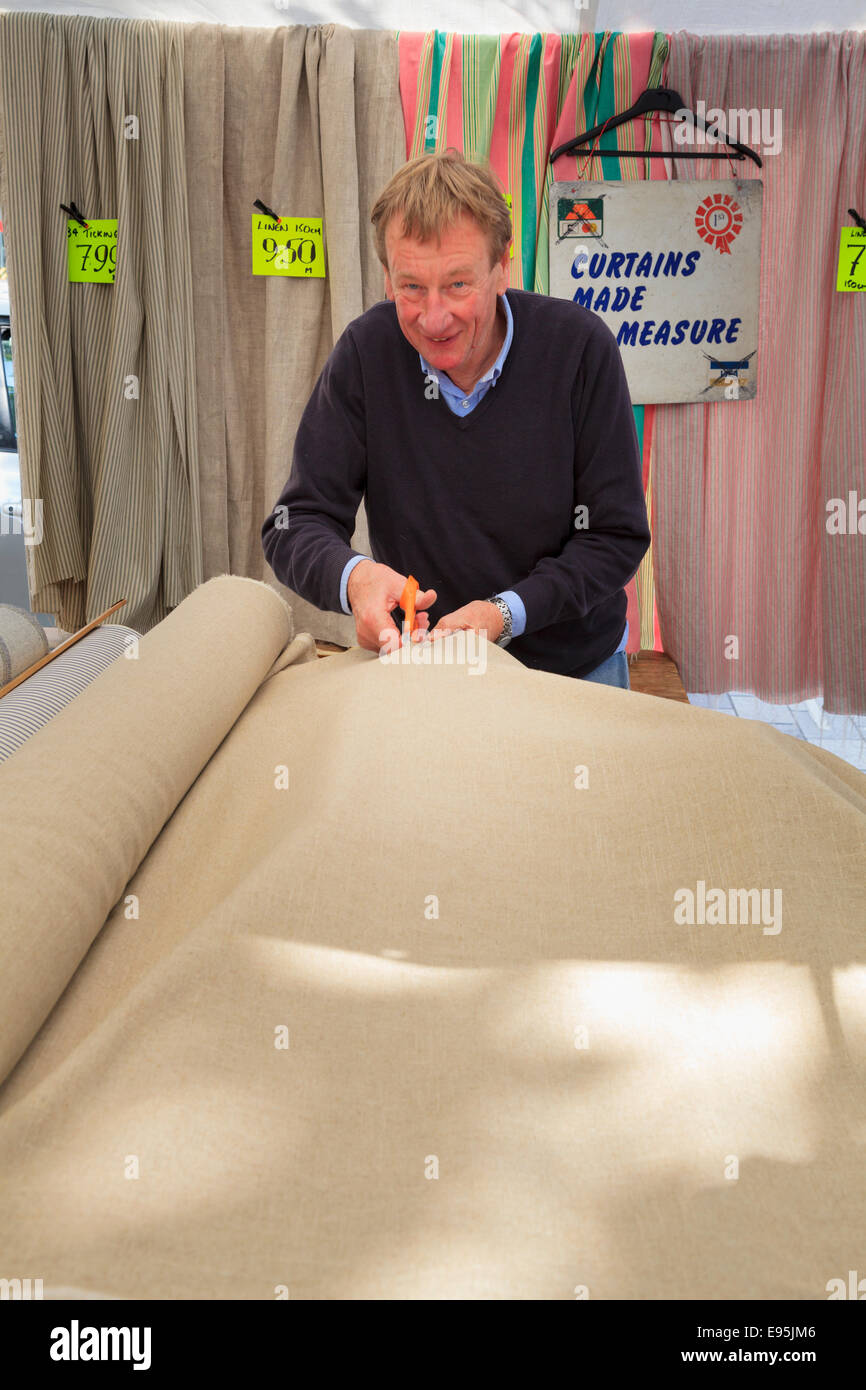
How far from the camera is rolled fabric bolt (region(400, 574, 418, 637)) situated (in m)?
1.45

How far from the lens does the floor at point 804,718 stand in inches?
135

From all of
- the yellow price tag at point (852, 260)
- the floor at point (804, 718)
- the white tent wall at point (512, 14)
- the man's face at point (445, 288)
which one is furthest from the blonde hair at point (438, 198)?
the floor at point (804, 718)

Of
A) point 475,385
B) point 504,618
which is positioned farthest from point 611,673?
point 475,385

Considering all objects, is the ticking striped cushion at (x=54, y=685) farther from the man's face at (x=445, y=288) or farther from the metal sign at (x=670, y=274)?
the metal sign at (x=670, y=274)

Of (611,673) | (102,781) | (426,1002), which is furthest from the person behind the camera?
(611,673)

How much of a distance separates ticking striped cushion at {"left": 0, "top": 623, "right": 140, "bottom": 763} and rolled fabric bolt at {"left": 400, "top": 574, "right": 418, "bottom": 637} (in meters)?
0.40

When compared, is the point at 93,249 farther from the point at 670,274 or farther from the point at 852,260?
the point at 852,260

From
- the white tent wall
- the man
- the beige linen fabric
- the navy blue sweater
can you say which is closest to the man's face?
the man

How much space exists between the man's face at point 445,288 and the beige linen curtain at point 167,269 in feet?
4.95

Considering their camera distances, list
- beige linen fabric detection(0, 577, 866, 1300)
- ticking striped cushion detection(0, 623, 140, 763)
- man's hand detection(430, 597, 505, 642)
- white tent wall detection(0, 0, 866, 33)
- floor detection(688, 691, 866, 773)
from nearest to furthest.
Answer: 1. beige linen fabric detection(0, 577, 866, 1300)
2. ticking striped cushion detection(0, 623, 140, 763)
3. man's hand detection(430, 597, 505, 642)
4. white tent wall detection(0, 0, 866, 33)
5. floor detection(688, 691, 866, 773)

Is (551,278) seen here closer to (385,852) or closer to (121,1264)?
(385,852)

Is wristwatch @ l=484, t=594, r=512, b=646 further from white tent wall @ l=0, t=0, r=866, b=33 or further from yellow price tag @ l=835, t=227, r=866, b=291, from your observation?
yellow price tag @ l=835, t=227, r=866, b=291

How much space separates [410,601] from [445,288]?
461 millimetres

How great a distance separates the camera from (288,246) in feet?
9.99
